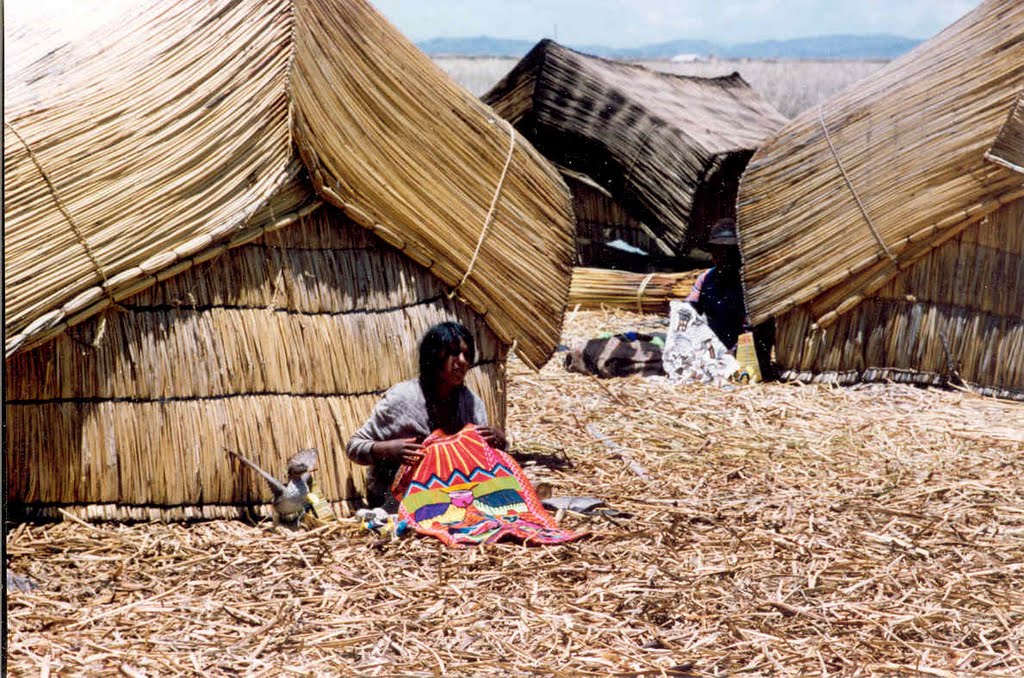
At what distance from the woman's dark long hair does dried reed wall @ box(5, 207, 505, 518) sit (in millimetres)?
231

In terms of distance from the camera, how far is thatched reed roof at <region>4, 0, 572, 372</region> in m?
4.48

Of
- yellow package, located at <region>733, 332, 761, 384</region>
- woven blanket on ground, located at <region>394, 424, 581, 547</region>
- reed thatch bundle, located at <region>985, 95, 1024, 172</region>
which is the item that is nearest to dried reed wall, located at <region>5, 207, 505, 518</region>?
woven blanket on ground, located at <region>394, 424, 581, 547</region>

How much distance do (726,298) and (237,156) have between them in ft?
13.1

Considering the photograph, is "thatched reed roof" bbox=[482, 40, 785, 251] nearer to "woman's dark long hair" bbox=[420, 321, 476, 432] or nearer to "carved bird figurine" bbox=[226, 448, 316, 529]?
"woman's dark long hair" bbox=[420, 321, 476, 432]

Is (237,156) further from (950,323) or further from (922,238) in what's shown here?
(950,323)

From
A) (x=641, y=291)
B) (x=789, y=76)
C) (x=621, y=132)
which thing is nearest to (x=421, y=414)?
(x=641, y=291)

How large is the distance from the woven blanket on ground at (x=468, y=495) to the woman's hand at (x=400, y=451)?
0.09ft

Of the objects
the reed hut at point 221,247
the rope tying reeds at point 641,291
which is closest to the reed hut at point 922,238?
the rope tying reeds at point 641,291

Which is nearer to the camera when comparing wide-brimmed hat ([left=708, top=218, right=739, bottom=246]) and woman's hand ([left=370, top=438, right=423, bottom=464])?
woman's hand ([left=370, top=438, right=423, bottom=464])

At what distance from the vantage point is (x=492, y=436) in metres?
4.99

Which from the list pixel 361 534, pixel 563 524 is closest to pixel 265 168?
pixel 361 534

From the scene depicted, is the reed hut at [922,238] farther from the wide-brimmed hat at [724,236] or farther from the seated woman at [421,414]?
the seated woman at [421,414]

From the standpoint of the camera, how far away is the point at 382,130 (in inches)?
203

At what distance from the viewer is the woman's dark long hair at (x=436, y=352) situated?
487cm
